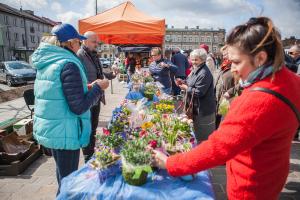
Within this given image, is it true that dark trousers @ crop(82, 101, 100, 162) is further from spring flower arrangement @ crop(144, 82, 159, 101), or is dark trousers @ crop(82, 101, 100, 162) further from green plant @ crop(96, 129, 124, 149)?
green plant @ crop(96, 129, 124, 149)

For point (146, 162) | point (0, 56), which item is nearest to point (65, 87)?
point (146, 162)

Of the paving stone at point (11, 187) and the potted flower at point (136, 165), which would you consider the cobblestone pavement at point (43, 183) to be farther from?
the potted flower at point (136, 165)

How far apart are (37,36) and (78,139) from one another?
5568 cm

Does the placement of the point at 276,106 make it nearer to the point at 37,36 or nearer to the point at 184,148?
the point at 184,148

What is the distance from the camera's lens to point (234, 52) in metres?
1.17

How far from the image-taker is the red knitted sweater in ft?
3.42

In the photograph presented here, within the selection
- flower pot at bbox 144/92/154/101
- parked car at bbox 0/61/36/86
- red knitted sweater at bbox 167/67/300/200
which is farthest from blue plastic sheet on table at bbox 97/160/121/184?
parked car at bbox 0/61/36/86

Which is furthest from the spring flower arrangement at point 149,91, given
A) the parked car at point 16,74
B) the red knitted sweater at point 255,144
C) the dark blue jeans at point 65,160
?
the parked car at point 16,74

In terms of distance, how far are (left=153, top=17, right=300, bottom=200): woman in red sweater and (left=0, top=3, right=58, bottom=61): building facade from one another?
37.0m

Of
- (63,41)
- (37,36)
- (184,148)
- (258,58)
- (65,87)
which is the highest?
(37,36)

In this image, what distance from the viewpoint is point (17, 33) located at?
4350 cm

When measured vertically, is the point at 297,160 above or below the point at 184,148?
below

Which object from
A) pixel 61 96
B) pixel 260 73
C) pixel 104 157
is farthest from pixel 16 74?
pixel 260 73

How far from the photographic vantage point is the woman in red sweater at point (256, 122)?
1046 mm
